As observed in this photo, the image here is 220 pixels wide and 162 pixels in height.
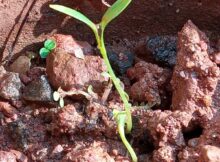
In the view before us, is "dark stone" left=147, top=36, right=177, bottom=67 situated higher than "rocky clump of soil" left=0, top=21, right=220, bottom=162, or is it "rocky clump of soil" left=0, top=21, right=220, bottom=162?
"dark stone" left=147, top=36, right=177, bottom=67

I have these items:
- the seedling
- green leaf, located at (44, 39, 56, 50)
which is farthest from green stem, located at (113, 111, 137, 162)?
green leaf, located at (44, 39, 56, 50)

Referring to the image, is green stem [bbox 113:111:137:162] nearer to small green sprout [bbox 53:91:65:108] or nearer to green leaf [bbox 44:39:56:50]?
small green sprout [bbox 53:91:65:108]

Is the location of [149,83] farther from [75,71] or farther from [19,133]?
→ [19,133]

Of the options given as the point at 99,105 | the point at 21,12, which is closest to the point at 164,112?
the point at 99,105

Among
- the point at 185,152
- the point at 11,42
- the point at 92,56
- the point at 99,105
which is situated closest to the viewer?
the point at 185,152

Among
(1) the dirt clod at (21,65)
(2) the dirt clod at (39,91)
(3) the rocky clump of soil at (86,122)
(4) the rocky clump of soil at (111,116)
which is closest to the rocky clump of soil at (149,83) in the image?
(4) the rocky clump of soil at (111,116)

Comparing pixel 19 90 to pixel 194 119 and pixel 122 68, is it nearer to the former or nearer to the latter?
pixel 122 68

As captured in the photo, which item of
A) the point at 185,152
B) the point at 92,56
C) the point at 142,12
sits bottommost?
the point at 185,152
